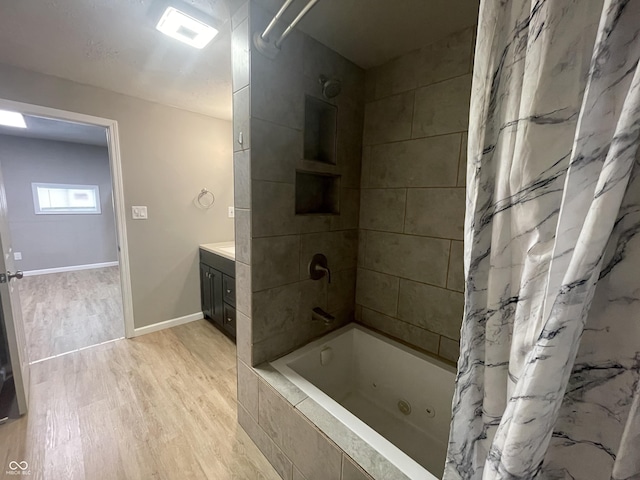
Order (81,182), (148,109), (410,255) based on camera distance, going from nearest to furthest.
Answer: (410,255)
(148,109)
(81,182)

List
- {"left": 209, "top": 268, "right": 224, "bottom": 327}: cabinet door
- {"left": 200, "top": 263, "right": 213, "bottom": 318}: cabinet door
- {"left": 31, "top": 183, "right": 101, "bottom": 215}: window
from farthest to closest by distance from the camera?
{"left": 31, "top": 183, "right": 101, "bottom": 215}: window, {"left": 200, "top": 263, "right": 213, "bottom": 318}: cabinet door, {"left": 209, "top": 268, "right": 224, "bottom": 327}: cabinet door

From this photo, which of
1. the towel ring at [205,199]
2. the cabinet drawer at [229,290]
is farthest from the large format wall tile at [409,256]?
the towel ring at [205,199]

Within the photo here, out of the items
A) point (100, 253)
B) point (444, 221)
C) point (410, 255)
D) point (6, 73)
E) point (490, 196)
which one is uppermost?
point (6, 73)

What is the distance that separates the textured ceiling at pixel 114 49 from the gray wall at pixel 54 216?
3713 mm

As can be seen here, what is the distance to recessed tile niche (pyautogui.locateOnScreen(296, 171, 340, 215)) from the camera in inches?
67.0

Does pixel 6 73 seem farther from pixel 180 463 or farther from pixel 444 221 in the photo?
pixel 444 221

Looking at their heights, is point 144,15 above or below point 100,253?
above

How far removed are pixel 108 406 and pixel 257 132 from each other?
203cm

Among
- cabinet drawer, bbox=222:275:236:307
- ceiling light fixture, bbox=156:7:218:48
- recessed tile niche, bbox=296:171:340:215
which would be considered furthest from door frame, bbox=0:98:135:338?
recessed tile niche, bbox=296:171:340:215

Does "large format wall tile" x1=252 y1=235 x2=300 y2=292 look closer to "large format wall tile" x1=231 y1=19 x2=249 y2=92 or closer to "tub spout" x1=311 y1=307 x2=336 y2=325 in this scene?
"tub spout" x1=311 y1=307 x2=336 y2=325

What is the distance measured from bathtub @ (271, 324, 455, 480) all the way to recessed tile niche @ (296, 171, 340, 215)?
903 millimetres

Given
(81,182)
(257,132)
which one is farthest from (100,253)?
(257,132)

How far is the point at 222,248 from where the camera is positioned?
9.07 ft

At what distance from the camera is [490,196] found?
2.06 feet
